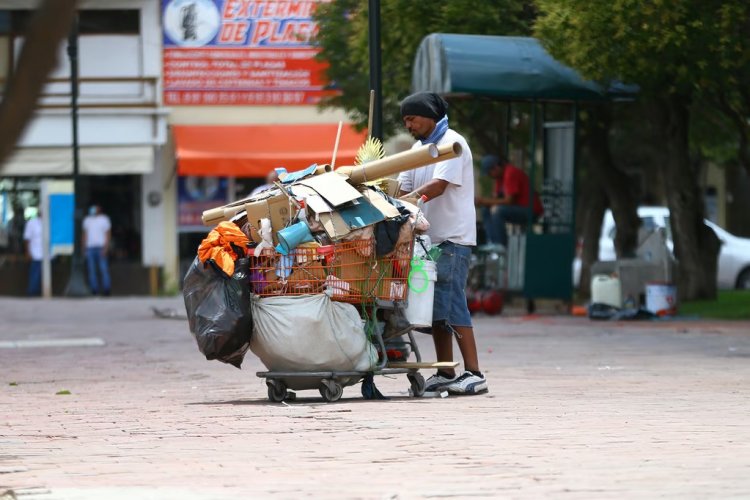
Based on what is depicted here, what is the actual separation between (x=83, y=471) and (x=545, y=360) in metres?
7.04

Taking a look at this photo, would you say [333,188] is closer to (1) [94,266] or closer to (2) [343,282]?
(2) [343,282]

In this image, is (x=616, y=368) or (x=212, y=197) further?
(x=212, y=197)

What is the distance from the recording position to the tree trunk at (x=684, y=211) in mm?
21531

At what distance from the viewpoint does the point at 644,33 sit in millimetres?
16719

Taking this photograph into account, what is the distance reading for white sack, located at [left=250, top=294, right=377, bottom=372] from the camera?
928cm

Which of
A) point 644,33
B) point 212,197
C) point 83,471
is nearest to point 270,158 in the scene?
point 212,197

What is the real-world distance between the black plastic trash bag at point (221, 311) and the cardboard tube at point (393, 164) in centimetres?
84

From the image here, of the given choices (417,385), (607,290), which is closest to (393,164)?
(417,385)

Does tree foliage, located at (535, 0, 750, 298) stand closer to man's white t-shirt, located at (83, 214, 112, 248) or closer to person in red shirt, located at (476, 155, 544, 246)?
person in red shirt, located at (476, 155, 544, 246)

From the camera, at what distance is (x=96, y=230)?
34.2 metres

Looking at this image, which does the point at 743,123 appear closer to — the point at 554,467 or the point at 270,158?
the point at 554,467

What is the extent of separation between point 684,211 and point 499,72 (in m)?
4.26

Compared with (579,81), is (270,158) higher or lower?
lower

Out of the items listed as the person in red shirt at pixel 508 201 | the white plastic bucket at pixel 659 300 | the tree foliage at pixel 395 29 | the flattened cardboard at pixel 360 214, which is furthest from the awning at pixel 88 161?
the flattened cardboard at pixel 360 214
